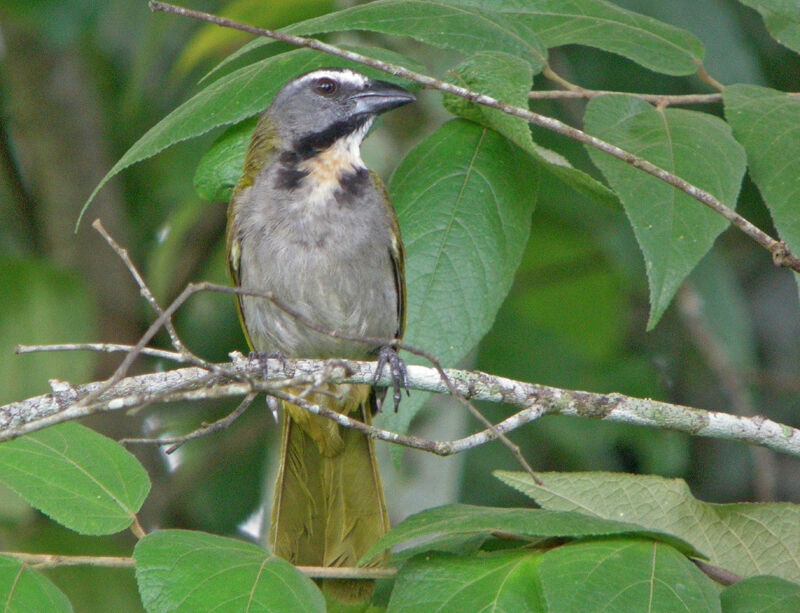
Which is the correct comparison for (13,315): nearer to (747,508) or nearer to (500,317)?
(500,317)

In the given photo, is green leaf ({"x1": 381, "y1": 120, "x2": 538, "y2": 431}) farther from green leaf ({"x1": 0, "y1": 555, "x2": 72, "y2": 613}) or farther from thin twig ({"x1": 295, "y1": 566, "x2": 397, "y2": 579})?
green leaf ({"x1": 0, "y1": 555, "x2": 72, "y2": 613})

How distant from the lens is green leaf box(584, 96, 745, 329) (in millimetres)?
2432

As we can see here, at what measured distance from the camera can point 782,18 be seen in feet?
9.88

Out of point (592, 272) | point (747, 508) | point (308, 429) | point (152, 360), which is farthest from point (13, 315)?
point (747, 508)

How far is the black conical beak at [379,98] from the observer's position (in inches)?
148

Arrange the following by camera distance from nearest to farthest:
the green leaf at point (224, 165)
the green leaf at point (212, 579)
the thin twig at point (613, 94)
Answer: the green leaf at point (212, 579) → the thin twig at point (613, 94) → the green leaf at point (224, 165)

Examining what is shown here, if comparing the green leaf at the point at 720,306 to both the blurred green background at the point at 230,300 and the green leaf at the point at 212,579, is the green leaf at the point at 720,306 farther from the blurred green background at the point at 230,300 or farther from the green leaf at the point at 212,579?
the green leaf at the point at 212,579

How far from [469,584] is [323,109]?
2.45 meters

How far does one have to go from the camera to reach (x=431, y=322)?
2.79 meters

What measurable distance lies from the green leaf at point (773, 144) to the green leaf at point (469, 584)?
101 centimetres

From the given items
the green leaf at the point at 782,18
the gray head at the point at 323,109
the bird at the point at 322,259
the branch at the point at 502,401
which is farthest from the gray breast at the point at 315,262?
the green leaf at the point at 782,18

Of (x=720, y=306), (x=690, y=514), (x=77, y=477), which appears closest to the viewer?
(x=77, y=477)

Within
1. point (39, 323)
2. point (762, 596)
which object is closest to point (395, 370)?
point (762, 596)

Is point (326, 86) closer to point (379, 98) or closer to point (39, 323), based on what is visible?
point (379, 98)
